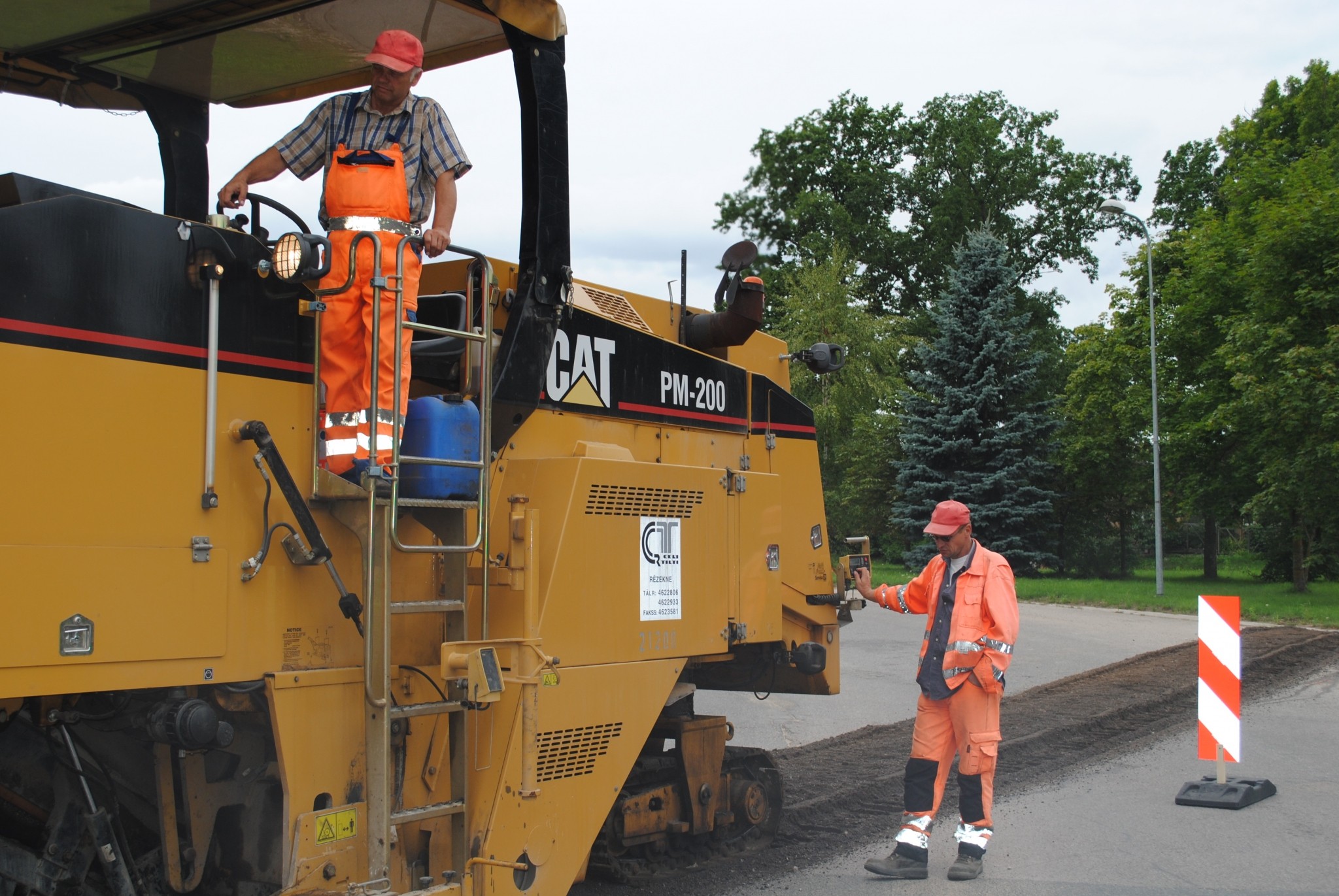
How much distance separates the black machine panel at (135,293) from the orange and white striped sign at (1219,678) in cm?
612

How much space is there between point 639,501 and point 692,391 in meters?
1.14

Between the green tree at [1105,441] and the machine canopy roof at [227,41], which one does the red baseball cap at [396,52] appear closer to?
the machine canopy roof at [227,41]

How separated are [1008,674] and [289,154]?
1088 cm

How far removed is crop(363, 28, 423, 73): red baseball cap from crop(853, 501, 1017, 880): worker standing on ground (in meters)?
3.52

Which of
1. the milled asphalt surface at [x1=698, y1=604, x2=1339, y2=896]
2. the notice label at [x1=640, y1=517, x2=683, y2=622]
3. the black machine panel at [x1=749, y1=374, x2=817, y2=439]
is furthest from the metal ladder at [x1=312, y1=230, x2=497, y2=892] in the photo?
the black machine panel at [x1=749, y1=374, x2=817, y2=439]

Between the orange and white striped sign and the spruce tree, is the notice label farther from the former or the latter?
the spruce tree

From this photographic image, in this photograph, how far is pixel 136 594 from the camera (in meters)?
3.54

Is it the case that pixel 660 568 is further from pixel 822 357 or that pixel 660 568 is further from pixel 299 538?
pixel 822 357

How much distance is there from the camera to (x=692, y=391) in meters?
6.08

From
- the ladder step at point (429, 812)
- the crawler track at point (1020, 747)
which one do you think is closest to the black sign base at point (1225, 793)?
the crawler track at point (1020, 747)

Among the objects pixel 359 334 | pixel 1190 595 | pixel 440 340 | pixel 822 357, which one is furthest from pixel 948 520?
pixel 1190 595

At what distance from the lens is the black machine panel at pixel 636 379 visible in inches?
205

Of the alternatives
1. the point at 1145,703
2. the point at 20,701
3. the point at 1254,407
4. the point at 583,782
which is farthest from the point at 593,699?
the point at 1254,407

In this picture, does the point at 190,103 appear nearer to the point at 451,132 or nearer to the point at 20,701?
the point at 451,132
